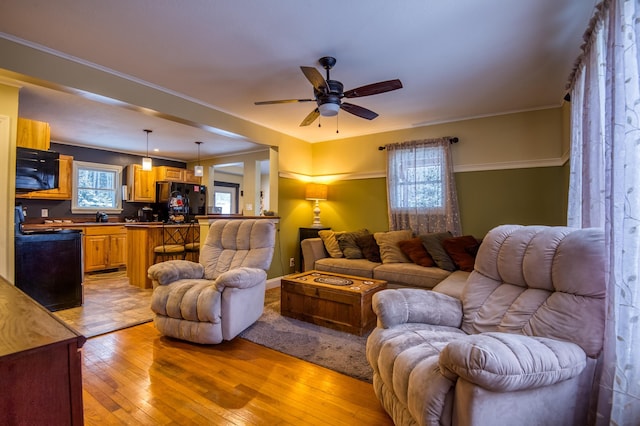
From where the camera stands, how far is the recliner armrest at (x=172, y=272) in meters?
2.87

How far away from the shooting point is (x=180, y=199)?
6.20m

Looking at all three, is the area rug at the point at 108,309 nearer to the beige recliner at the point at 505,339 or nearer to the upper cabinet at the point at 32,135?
the upper cabinet at the point at 32,135

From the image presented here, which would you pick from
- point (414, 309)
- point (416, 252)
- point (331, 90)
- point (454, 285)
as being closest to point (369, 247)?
point (416, 252)

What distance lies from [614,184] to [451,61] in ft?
6.15

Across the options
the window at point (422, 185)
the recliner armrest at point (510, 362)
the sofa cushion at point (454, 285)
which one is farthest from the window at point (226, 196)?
the recliner armrest at point (510, 362)

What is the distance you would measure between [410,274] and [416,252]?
1.29 feet

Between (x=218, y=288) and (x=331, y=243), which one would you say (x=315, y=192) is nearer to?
(x=331, y=243)

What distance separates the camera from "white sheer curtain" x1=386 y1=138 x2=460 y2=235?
4336 mm

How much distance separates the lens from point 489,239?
6.78ft

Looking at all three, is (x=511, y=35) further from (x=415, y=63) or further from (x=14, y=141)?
(x=14, y=141)

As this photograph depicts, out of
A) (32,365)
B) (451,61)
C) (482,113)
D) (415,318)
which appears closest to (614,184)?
(415,318)

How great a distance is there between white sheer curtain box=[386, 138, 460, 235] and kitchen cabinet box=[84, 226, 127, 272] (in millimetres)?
5269

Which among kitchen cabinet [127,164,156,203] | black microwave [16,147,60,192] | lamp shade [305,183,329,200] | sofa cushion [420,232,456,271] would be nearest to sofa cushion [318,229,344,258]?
lamp shade [305,183,329,200]

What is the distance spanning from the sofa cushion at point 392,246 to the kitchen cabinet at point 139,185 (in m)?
5.20
